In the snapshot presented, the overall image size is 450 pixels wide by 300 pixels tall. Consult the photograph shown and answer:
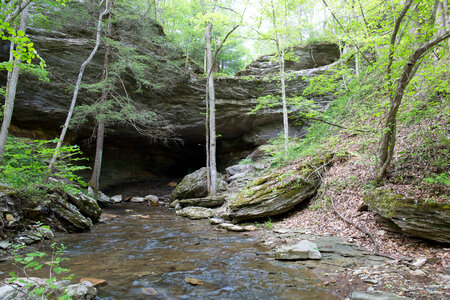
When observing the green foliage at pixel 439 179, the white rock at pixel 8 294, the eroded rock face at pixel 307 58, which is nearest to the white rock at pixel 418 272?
the green foliage at pixel 439 179

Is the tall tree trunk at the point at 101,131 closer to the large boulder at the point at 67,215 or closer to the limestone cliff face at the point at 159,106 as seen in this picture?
the limestone cliff face at the point at 159,106

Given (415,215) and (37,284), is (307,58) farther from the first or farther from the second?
(37,284)

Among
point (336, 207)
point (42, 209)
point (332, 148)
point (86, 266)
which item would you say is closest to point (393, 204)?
point (336, 207)

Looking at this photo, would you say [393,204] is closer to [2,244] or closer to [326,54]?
[2,244]

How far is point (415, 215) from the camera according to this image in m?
3.81

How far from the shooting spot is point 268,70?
16.4m

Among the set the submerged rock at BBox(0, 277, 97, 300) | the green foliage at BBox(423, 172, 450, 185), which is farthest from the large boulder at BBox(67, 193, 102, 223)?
the green foliage at BBox(423, 172, 450, 185)

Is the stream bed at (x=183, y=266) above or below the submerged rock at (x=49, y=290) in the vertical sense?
below

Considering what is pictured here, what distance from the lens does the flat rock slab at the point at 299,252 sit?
4.13 metres

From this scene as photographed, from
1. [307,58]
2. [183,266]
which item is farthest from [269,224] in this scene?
[307,58]

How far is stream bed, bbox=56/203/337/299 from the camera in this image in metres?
3.11

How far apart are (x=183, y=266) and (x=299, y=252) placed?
2088 millimetres

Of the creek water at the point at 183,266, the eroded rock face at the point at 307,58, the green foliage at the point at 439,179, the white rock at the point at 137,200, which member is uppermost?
the eroded rock face at the point at 307,58

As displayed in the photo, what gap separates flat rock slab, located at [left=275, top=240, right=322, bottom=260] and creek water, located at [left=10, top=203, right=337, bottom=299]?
197 mm
